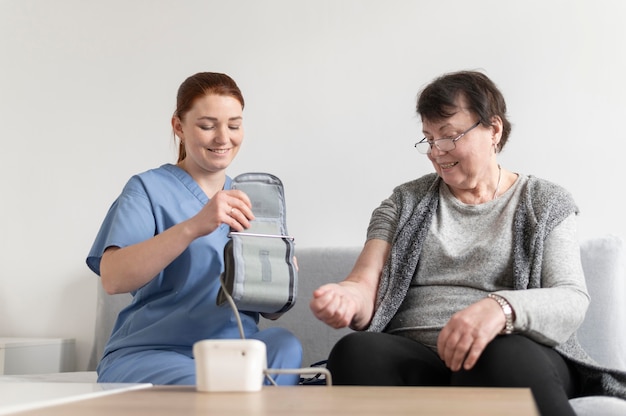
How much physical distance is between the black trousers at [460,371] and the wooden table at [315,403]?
1.15 feet

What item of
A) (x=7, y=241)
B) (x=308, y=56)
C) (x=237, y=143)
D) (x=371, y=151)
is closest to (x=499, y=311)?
(x=237, y=143)

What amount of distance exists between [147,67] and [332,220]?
2.65 ft

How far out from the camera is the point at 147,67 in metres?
2.61

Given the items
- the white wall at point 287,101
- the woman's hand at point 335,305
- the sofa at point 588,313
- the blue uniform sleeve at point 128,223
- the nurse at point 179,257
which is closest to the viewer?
the woman's hand at point 335,305

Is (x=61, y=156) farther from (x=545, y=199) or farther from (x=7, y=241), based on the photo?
(x=545, y=199)

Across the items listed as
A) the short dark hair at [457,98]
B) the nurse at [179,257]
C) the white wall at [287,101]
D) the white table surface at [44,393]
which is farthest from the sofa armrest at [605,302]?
the white table surface at [44,393]

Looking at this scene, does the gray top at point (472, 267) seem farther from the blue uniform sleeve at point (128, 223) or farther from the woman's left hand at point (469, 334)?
the blue uniform sleeve at point (128, 223)

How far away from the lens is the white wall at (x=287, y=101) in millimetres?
2148

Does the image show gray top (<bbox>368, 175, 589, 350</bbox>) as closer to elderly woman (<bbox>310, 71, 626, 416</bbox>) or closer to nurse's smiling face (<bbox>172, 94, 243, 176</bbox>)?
elderly woman (<bbox>310, 71, 626, 416</bbox>)

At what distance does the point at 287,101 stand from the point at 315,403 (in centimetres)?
164

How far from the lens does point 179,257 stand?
1.70 m

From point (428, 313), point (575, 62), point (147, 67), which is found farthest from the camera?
point (147, 67)

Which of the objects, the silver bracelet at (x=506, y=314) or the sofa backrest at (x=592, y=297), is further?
the sofa backrest at (x=592, y=297)

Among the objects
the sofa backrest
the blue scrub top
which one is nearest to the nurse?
the blue scrub top
